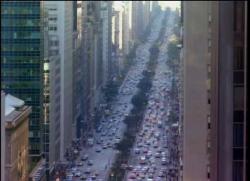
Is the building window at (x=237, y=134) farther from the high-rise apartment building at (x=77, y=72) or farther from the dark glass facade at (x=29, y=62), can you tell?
the high-rise apartment building at (x=77, y=72)

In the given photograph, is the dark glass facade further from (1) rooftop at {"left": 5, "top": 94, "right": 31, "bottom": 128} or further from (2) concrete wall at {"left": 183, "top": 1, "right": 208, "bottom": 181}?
Answer: (2) concrete wall at {"left": 183, "top": 1, "right": 208, "bottom": 181}

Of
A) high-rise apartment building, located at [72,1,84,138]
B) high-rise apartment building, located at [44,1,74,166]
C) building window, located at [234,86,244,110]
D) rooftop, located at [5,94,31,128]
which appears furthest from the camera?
high-rise apartment building, located at [72,1,84,138]

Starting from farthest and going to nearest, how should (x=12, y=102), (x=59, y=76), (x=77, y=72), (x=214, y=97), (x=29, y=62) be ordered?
(x=77, y=72) → (x=59, y=76) → (x=29, y=62) → (x=12, y=102) → (x=214, y=97)

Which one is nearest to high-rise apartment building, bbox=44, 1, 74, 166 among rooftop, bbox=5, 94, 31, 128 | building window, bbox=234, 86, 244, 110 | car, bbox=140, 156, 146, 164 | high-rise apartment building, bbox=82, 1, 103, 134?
rooftop, bbox=5, 94, 31, 128

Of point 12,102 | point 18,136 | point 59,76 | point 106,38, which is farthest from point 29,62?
point 106,38

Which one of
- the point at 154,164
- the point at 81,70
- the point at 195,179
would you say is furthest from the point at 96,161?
the point at 195,179

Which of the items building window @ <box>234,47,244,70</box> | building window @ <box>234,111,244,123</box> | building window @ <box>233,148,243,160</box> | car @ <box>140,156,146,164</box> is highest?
building window @ <box>234,47,244,70</box>

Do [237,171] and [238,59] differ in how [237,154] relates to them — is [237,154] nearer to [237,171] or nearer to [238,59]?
[237,171]
